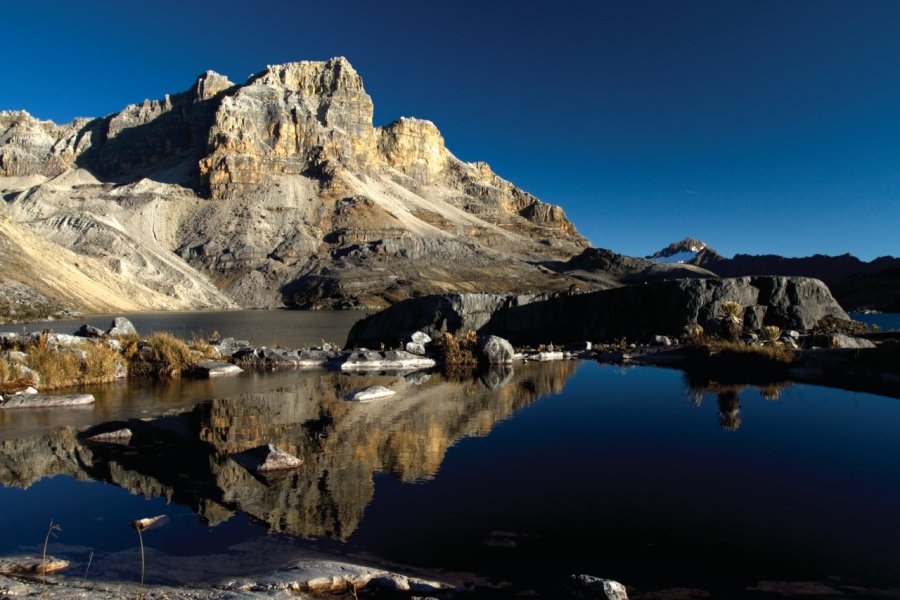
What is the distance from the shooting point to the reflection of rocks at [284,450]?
8062mm

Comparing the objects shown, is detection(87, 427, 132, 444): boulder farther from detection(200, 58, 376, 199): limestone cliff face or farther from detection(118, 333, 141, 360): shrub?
detection(200, 58, 376, 199): limestone cliff face

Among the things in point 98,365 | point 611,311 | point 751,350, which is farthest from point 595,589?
point 611,311

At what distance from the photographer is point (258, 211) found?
476ft

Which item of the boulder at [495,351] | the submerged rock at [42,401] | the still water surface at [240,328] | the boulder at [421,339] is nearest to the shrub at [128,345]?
the still water surface at [240,328]

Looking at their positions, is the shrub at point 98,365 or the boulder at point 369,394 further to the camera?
the shrub at point 98,365

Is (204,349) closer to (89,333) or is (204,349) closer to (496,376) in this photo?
(89,333)

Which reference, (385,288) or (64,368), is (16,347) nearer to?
(64,368)

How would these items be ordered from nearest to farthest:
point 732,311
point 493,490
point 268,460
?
1. point 493,490
2. point 268,460
3. point 732,311

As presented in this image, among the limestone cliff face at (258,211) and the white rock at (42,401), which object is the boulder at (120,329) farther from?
the limestone cliff face at (258,211)

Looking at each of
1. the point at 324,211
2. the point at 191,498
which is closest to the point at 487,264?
the point at 324,211

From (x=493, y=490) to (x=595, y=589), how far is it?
3.31 metres

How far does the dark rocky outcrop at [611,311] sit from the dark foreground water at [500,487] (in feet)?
45.9

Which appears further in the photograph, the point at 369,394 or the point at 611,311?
the point at 611,311

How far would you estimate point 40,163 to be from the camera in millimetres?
182250
